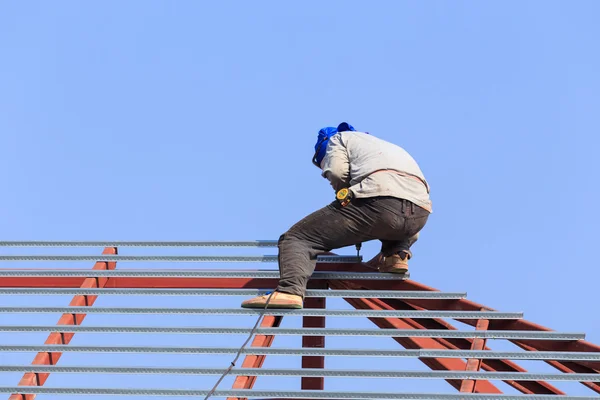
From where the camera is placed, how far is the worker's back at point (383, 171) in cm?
662

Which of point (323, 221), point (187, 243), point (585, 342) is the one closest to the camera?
point (585, 342)

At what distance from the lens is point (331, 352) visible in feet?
18.4

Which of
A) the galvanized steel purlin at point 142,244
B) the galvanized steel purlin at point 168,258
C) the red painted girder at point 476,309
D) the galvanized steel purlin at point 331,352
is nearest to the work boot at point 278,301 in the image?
the galvanized steel purlin at point 331,352

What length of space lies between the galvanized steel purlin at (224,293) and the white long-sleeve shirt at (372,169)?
27.1 inches

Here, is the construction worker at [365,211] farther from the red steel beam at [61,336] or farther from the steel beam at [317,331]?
the red steel beam at [61,336]

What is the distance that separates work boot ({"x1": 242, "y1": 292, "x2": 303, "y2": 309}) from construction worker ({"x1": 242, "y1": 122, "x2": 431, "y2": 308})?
0.61 ft

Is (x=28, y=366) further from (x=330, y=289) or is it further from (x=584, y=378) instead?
(x=584, y=378)

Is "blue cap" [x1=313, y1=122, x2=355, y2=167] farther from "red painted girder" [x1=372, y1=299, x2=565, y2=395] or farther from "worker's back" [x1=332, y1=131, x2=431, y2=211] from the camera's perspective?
"red painted girder" [x1=372, y1=299, x2=565, y2=395]

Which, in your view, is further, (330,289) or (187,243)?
(187,243)

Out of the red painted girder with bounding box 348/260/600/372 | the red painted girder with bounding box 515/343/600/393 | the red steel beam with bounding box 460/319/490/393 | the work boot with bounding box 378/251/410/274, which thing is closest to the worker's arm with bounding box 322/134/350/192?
the work boot with bounding box 378/251/410/274

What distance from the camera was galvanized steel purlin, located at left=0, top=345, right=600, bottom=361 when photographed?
18.5 ft

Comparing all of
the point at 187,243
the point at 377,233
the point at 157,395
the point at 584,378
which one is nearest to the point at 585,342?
the point at 584,378

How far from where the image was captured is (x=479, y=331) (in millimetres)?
6008

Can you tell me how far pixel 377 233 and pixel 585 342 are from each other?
1633mm
